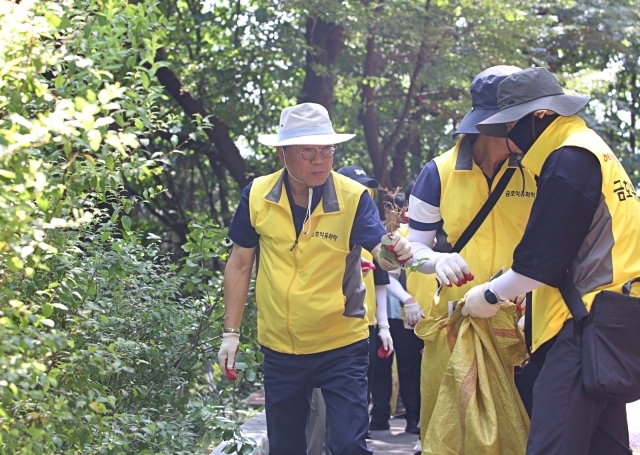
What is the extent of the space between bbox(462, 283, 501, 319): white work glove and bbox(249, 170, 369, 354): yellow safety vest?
83 cm

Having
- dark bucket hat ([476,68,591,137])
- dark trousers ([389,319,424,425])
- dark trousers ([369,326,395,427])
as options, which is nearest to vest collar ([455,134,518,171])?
dark bucket hat ([476,68,591,137])

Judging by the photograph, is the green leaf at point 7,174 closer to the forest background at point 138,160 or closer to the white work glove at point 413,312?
the forest background at point 138,160

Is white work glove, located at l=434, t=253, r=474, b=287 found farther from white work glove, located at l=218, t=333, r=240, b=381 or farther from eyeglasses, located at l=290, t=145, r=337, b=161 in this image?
white work glove, located at l=218, t=333, r=240, b=381

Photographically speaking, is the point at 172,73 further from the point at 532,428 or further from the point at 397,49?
the point at 532,428

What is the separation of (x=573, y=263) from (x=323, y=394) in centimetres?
176

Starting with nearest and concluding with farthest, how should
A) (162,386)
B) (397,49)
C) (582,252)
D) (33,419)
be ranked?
(33,419) → (582,252) → (162,386) → (397,49)

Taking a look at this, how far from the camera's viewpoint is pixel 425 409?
476 cm

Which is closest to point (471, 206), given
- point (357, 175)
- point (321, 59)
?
point (357, 175)

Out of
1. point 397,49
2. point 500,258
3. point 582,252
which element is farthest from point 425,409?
point 397,49

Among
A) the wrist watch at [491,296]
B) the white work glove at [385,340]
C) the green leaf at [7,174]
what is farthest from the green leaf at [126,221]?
the white work glove at [385,340]

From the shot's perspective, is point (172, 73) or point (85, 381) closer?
point (85, 381)

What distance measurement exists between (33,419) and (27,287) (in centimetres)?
104

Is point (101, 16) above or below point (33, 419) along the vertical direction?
above

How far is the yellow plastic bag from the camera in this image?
433 centimetres
